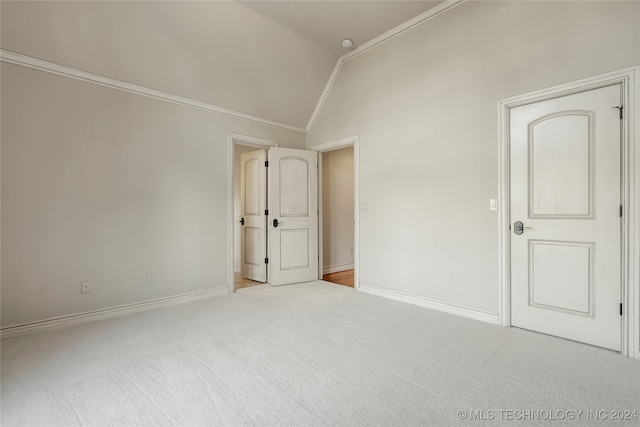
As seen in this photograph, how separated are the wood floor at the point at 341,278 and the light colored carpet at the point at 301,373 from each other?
1772 mm

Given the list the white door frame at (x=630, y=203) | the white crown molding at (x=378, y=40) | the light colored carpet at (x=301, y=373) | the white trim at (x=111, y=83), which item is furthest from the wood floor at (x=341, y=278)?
the white door frame at (x=630, y=203)

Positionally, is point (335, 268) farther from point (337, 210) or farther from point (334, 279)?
point (337, 210)

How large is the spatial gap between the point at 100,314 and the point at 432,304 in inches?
141

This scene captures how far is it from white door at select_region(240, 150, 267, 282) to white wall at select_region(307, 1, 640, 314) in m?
1.57

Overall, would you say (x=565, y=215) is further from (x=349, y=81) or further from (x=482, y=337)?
(x=349, y=81)

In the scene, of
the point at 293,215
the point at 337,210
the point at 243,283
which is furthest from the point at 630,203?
the point at 243,283

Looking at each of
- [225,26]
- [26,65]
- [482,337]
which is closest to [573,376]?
[482,337]

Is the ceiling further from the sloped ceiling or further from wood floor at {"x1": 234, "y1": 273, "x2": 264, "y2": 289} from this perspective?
wood floor at {"x1": 234, "y1": 273, "x2": 264, "y2": 289}

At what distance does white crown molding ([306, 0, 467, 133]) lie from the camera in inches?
130

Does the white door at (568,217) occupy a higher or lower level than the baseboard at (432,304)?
higher

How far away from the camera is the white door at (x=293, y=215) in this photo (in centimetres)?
457

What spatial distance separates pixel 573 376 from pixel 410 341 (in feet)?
3.51

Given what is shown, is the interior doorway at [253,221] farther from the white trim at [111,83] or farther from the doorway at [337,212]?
the doorway at [337,212]

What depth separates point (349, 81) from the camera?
14.5ft
